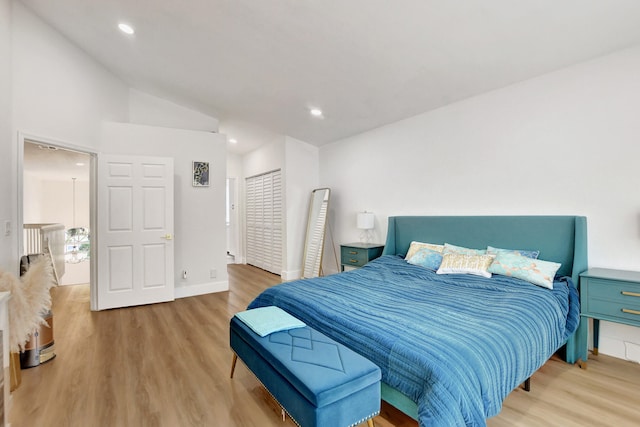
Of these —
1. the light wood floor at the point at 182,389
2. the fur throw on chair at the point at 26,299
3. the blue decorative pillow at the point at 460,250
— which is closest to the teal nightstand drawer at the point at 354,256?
the blue decorative pillow at the point at 460,250

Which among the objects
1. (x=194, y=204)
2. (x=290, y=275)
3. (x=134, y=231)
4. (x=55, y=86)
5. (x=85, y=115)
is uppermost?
(x=55, y=86)

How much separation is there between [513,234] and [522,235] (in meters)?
0.08

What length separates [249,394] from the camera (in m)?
2.13

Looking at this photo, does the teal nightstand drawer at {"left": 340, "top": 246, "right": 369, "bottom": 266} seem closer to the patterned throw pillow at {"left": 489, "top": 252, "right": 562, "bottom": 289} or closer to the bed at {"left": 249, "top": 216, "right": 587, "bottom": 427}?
the bed at {"left": 249, "top": 216, "right": 587, "bottom": 427}

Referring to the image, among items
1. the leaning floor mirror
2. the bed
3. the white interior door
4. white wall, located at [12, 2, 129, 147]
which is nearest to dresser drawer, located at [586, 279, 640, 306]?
the bed

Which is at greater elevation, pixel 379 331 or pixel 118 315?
pixel 379 331

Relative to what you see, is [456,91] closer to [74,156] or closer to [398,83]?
[398,83]

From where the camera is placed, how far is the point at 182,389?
2191 millimetres

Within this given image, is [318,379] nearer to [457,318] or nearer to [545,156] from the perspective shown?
[457,318]

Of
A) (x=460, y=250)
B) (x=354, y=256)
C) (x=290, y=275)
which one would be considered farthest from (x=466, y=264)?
(x=290, y=275)

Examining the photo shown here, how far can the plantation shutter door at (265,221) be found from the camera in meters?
5.96

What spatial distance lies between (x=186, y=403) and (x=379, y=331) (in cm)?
139

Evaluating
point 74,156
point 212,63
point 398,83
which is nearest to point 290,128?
point 212,63

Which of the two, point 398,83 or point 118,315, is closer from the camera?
point 398,83
